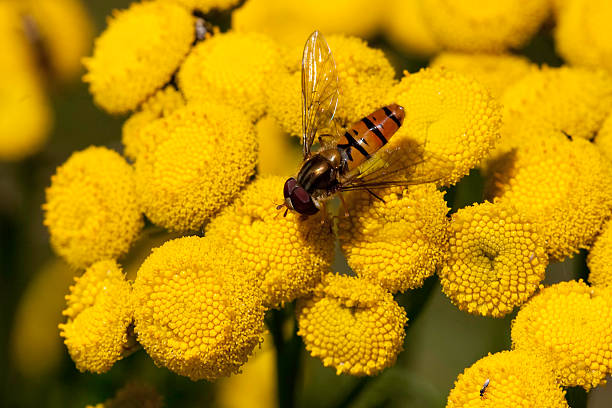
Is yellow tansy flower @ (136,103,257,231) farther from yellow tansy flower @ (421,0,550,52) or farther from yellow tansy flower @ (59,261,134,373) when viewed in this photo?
yellow tansy flower @ (421,0,550,52)

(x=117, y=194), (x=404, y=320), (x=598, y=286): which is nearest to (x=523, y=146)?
(x=598, y=286)

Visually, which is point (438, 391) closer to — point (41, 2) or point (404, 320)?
point (404, 320)

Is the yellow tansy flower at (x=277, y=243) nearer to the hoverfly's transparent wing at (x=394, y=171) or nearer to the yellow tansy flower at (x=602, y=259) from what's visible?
the hoverfly's transparent wing at (x=394, y=171)

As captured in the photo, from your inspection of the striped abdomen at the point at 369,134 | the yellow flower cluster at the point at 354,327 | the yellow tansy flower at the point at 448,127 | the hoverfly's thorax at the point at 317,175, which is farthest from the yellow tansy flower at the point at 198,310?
the yellow tansy flower at the point at 448,127

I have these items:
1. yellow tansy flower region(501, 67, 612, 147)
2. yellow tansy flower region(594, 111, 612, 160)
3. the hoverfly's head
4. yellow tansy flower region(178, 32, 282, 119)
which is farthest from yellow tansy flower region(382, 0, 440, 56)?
the hoverfly's head

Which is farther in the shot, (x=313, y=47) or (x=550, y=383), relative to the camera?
(x=313, y=47)
